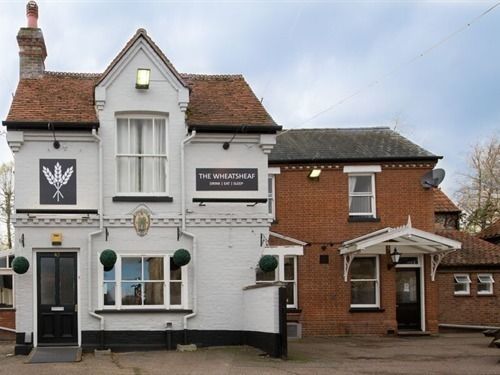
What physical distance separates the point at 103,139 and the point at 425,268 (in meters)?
12.2

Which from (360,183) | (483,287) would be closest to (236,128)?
(360,183)

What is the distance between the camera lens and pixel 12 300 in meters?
26.2

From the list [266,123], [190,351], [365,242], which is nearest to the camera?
[190,351]

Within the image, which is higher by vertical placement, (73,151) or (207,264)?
(73,151)

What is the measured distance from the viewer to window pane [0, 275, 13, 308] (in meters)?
26.1

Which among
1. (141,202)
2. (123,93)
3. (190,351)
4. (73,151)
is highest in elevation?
(123,93)

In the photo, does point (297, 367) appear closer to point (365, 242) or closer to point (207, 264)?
point (207, 264)

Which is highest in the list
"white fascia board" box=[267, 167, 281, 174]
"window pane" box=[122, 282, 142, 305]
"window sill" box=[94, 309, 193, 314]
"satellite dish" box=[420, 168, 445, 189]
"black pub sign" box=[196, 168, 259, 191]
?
"white fascia board" box=[267, 167, 281, 174]

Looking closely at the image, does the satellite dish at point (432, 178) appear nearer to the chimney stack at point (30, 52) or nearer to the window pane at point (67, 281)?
the window pane at point (67, 281)

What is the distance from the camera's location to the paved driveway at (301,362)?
1498 centimetres

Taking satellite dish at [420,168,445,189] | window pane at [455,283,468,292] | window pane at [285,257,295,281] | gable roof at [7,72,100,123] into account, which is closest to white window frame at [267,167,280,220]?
window pane at [285,257,295,281]

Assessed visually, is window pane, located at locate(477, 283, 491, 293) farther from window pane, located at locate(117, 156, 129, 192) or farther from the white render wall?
window pane, located at locate(117, 156, 129, 192)

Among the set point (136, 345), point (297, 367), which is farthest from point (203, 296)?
point (297, 367)

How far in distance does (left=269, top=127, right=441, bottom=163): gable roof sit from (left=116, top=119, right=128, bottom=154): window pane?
6560 millimetres
